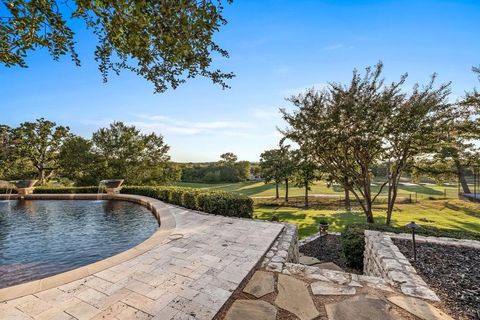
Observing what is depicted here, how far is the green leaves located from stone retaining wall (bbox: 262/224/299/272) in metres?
3.20

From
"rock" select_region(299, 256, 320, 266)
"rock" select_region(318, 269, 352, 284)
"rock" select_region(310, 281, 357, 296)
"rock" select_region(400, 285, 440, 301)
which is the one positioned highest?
"rock" select_region(400, 285, 440, 301)

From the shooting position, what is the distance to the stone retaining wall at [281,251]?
4.00 meters

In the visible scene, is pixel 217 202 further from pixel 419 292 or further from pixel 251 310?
pixel 419 292

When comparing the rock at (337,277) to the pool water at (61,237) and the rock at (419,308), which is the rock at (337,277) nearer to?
the rock at (419,308)

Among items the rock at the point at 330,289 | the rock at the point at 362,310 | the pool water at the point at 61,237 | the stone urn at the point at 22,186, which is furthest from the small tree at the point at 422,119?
the stone urn at the point at 22,186

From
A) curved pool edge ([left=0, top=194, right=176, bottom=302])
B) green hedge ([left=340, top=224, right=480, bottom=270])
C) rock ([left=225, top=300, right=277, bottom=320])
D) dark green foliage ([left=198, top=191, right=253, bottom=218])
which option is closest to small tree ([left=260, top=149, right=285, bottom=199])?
dark green foliage ([left=198, top=191, right=253, bottom=218])

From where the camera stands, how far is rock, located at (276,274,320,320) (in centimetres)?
267

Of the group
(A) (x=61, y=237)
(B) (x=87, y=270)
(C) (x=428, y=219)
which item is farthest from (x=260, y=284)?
(C) (x=428, y=219)

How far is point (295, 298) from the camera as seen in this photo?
9.71ft

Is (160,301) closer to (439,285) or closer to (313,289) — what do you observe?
(313,289)

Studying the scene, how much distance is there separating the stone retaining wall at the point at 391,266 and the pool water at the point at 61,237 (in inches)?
217

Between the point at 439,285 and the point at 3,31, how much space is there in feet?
21.1

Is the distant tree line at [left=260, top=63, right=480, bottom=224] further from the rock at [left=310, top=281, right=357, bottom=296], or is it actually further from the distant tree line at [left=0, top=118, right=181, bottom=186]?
the distant tree line at [left=0, top=118, right=181, bottom=186]

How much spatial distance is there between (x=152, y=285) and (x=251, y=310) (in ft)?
4.86
